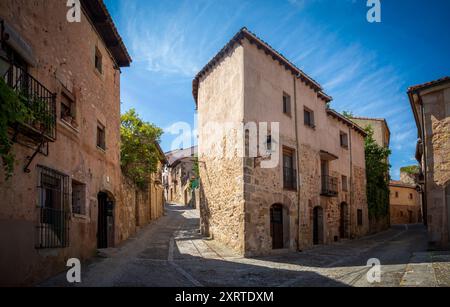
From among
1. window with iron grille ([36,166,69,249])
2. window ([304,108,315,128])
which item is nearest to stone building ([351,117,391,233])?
window ([304,108,315,128])

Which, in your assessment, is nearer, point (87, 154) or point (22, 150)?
Result: point (22, 150)

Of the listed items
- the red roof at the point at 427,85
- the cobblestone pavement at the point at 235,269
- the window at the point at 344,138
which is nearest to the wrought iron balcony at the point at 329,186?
the window at the point at 344,138

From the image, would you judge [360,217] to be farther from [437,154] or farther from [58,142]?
[58,142]

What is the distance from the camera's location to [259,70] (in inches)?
524

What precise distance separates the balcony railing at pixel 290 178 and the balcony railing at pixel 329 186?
263cm

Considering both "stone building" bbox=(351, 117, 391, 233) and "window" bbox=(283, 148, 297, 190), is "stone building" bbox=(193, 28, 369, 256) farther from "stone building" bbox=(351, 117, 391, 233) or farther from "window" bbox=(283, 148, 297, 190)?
"stone building" bbox=(351, 117, 391, 233)

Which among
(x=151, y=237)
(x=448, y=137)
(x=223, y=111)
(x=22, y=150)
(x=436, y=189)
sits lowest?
(x=151, y=237)

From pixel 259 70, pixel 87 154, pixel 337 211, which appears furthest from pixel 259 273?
pixel 337 211

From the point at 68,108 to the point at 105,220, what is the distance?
4.84 meters

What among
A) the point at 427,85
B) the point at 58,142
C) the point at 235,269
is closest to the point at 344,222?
the point at 427,85

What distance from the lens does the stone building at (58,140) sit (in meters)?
6.05
